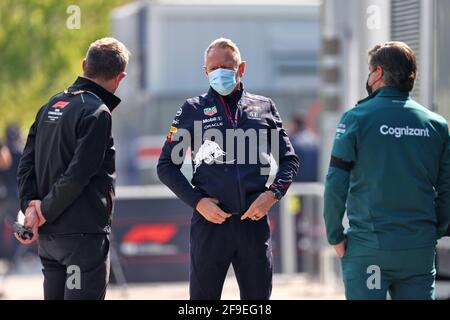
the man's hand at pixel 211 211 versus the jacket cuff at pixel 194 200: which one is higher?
the jacket cuff at pixel 194 200

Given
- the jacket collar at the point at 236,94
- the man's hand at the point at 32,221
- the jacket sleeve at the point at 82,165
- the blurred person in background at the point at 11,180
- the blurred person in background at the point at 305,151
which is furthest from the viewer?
the blurred person in background at the point at 11,180

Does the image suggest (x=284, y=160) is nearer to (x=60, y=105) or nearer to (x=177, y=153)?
(x=177, y=153)

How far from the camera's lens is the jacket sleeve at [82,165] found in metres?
5.91

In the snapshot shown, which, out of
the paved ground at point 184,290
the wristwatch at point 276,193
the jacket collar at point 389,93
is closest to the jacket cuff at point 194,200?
the wristwatch at point 276,193

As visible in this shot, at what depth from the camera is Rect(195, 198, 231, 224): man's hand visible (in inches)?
235

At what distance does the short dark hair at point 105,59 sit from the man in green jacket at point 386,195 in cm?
132

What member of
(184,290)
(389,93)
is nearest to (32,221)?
(389,93)

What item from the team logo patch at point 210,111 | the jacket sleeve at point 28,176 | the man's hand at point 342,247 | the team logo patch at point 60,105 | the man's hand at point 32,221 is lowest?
the man's hand at point 342,247

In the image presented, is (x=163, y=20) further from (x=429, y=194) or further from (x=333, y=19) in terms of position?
(x=429, y=194)

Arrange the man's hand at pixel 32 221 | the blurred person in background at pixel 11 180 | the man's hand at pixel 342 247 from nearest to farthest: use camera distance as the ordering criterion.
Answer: the man's hand at pixel 342 247
the man's hand at pixel 32 221
the blurred person in background at pixel 11 180

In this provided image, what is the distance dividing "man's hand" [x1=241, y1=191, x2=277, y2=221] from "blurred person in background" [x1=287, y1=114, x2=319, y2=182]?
823 cm

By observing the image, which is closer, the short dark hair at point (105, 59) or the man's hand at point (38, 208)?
the man's hand at point (38, 208)

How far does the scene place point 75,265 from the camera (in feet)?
19.5

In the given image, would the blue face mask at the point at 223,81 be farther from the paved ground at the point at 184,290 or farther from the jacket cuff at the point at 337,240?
the paved ground at the point at 184,290
